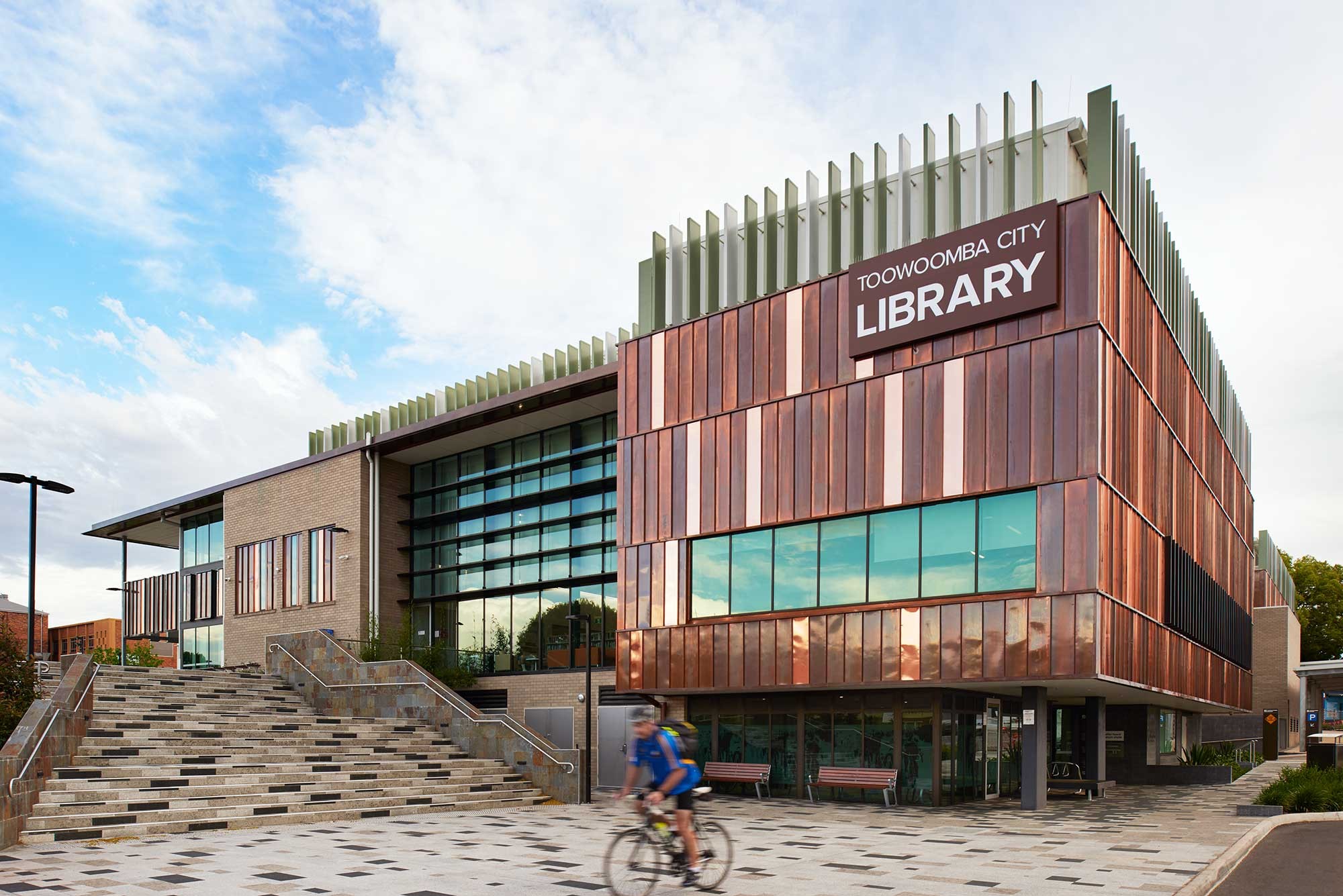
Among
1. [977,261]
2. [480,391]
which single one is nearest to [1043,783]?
[977,261]

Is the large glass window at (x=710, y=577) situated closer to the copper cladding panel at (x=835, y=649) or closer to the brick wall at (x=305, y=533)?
the copper cladding panel at (x=835, y=649)

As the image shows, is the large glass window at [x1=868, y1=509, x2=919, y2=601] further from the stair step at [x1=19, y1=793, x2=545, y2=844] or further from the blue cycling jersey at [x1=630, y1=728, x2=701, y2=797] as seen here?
the blue cycling jersey at [x1=630, y1=728, x2=701, y2=797]

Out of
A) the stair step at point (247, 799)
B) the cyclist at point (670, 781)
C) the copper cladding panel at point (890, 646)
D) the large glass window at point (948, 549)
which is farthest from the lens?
the copper cladding panel at point (890, 646)

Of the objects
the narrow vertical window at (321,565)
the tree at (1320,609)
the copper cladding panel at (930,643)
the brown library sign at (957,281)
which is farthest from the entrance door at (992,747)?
the tree at (1320,609)

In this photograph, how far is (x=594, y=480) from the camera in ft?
112

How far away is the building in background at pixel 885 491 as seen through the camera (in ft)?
72.6

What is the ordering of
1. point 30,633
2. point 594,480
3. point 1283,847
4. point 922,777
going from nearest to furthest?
point 1283,847 < point 922,777 < point 30,633 < point 594,480

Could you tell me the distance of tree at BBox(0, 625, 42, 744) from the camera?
2044 centimetres

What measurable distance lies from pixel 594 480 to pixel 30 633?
15.3m

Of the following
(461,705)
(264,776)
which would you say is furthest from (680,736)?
(461,705)

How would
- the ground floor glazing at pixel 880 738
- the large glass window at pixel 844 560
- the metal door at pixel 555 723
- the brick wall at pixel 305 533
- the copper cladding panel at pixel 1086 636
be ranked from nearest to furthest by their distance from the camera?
1. the copper cladding panel at pixel 1086 636
2. the large glass window at pixel 844 560
3. the ground floor glazing at pixel 880 738
4. the metal door at pixel 555 723
5. the brick wall at pixel 305 533

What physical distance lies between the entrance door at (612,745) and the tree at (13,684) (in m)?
14.6

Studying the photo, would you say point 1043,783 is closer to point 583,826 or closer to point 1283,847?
point 1283,847

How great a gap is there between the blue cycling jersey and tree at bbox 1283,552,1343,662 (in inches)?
3039
